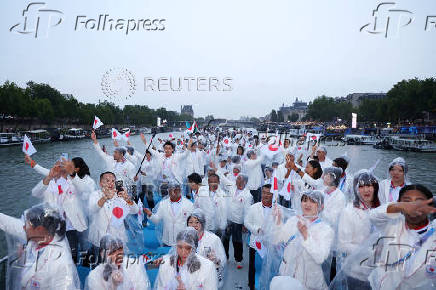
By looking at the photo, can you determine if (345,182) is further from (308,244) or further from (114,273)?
(114,273)

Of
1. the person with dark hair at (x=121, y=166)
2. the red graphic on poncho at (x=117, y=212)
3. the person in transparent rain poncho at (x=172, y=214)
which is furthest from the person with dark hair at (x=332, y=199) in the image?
the person with dark hair at (x=121, y=166)

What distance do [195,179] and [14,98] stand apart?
5114 cm

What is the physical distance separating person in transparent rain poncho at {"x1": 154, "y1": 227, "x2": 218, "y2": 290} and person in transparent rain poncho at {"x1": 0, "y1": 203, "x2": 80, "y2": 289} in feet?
3.09

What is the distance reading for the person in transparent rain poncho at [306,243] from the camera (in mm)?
3148

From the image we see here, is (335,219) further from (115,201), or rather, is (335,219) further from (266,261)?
(115,201)

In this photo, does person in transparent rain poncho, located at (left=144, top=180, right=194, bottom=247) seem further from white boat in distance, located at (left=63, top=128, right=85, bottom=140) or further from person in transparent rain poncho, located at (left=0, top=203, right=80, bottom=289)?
white boat in distance, located at (left=63, top=128, right=85, bottom=140)

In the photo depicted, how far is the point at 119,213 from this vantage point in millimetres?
4371

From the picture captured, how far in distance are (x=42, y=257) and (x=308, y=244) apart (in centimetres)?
271

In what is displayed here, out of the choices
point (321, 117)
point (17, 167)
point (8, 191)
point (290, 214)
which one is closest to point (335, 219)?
point (290, 214)

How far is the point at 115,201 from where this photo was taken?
14.8 feet

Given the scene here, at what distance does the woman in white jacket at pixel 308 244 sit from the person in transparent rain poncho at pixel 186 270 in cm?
91

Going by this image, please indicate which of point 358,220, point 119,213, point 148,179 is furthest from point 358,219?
point 148,179

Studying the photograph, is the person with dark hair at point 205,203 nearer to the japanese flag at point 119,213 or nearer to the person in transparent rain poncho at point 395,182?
the japanese flag at point 119,213

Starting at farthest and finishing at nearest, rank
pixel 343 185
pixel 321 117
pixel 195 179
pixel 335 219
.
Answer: pixel 321 117 < pixel 195 179 < pixel 343 185 < pixel 335 219
